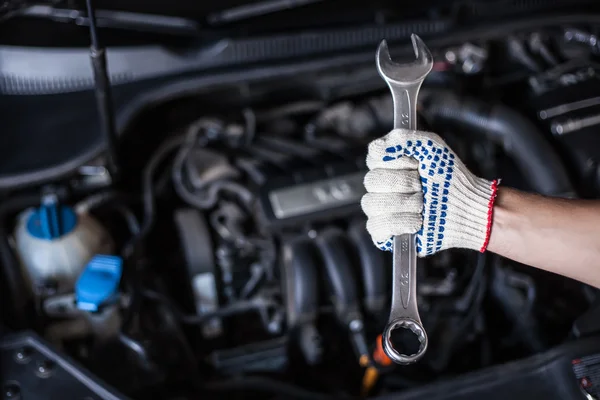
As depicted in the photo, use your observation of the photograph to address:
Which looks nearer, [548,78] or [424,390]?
[424,390]

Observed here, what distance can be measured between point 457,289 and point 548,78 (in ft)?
1.56

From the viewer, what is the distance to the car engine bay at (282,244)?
1176mm

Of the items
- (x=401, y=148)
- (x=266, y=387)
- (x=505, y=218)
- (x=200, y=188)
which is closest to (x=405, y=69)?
(x=401, y=148)

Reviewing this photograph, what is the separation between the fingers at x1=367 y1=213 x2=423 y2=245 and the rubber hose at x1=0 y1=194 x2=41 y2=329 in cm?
64

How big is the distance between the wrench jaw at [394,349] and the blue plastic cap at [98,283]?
478 millimetres

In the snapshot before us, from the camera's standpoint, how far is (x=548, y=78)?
1391 mm

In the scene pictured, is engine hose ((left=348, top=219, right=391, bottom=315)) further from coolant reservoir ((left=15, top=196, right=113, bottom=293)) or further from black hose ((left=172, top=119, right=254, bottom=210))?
coolant reservoir ((left=15, top=196, right=113, bottom=293))

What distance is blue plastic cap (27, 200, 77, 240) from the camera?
1.15 metres

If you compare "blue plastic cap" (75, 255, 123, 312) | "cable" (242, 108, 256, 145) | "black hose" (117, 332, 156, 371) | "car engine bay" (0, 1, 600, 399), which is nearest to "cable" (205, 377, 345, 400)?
"car engine bay" (0, 1, 600, 399)

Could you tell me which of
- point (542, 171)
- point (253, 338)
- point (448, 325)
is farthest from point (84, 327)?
point (542, 171)

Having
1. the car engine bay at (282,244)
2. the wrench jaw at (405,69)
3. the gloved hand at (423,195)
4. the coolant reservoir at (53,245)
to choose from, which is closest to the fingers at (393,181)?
the gloved hand at (423,195)

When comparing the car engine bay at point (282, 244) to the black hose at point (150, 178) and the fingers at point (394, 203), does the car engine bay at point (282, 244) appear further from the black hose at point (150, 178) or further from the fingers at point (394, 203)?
the fingers at point (394, 203)

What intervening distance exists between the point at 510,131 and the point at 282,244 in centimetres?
50

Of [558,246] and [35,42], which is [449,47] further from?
[35,42]
